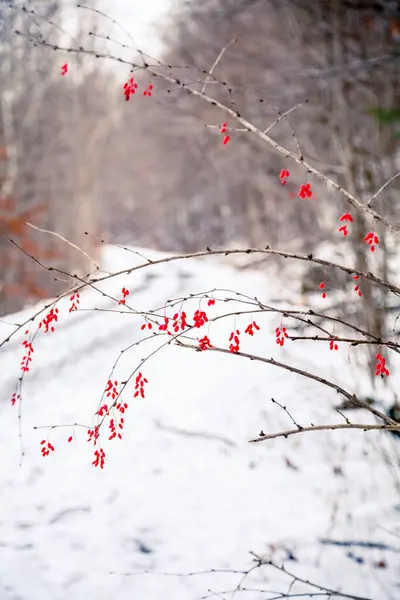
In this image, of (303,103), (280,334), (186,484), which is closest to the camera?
(280,334)

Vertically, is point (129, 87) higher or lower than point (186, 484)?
higher

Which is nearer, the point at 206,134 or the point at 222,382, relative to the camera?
the point at 222,382

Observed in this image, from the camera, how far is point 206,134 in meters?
17.7

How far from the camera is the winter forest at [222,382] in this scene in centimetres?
279

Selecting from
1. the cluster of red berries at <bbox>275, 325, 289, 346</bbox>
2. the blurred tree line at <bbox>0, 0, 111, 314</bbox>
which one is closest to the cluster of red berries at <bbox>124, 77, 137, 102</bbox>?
the cluster of red berries at <bbox>275, 325, 289, 346</bbox>

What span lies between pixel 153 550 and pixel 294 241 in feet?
53.0

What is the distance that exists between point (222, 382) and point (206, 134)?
12443mm

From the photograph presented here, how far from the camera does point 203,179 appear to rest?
21922 mm

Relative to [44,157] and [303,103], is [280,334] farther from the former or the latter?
[44,157]

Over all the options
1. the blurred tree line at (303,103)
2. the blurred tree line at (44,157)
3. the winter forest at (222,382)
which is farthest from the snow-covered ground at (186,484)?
the blurred tree line at (44,157)

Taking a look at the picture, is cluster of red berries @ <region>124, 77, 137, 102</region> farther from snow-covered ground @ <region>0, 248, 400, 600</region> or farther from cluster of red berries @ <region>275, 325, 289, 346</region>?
snow-covered ground @ <region>0, 248, 400, 600</region>

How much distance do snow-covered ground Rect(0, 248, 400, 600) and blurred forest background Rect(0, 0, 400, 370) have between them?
1.22 m

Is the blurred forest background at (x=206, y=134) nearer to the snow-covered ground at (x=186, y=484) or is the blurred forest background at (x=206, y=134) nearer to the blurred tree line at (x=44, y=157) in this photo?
the blurred tree line at (x=44, y=157)

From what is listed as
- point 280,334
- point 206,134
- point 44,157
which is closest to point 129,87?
point 280,334
